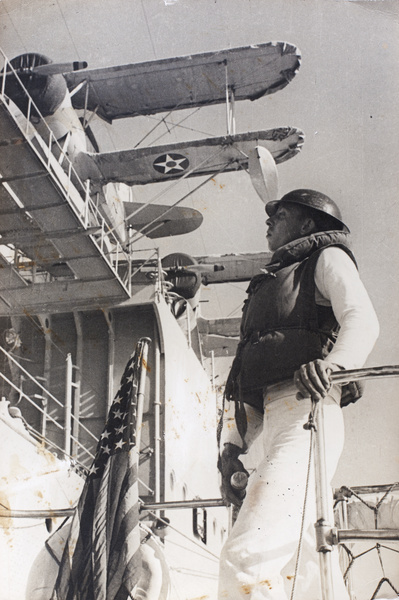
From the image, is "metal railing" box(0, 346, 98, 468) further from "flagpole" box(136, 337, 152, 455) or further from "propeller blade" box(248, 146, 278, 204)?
"propeller blade" box(248, 146, 278, 204)

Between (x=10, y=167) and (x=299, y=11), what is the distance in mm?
2697

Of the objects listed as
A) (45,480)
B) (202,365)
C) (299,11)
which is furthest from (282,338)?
(202,365)

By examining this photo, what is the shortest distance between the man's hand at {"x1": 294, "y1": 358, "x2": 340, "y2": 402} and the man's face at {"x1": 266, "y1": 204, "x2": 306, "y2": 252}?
2.55ft

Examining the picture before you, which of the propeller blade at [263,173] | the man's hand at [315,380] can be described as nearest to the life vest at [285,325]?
the man's hand at [315,380]

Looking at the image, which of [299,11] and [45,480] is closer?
[299,11]

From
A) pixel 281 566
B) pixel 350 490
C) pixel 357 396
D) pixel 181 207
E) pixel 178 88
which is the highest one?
pixel 178 88

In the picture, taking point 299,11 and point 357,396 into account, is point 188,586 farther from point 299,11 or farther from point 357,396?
point 299,11

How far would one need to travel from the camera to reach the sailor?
2.00 metres

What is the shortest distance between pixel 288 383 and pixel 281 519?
0.49 m

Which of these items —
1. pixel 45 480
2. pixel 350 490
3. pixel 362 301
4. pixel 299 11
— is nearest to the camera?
pixel 362 301

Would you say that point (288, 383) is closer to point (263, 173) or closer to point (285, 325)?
point (285, 325)

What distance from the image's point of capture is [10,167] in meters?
4.95

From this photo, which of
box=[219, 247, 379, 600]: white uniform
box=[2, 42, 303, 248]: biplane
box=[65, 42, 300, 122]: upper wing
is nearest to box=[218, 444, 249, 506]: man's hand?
box=[219, 247, 379, 600]: white uniform

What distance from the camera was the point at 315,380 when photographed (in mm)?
2004
